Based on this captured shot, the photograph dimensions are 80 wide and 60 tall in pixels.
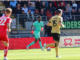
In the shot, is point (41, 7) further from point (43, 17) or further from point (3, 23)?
point (3, 23)

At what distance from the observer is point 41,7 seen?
20.8m

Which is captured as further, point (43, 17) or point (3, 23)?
point (43, 17)

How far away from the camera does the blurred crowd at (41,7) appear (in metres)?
20.3

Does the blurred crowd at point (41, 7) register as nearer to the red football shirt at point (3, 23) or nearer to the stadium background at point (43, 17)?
the stadium background at point (43, 17)

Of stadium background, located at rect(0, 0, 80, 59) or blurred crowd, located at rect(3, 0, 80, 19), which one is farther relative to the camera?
blurred crowd, located at rect(3, 0, 80, 19)

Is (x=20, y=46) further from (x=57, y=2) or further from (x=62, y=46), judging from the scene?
(x=57, y=2)

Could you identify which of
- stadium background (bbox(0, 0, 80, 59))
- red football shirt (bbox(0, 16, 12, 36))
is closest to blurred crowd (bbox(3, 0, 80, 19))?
stadium background (bbox(0, 0, 80, 59))

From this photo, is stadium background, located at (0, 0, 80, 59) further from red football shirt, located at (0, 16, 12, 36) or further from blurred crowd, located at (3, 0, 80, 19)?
red football shirt, located at (0, 16, 12, 36)

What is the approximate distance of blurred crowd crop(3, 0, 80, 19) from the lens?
20.3m

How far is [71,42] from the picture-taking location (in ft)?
60.7

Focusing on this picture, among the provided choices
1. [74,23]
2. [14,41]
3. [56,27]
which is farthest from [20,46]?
[56,27]

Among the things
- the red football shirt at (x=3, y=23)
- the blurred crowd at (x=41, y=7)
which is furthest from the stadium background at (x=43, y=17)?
the red football shirt at (x=3, y=23)

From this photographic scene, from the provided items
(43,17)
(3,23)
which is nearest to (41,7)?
(43,17)

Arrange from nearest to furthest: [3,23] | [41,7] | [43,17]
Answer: [3,23] < [43,17] < [41,7]
